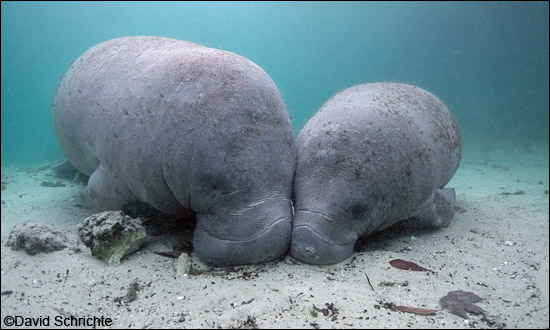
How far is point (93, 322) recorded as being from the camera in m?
2.56

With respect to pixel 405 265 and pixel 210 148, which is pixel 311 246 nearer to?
pixel 405 265

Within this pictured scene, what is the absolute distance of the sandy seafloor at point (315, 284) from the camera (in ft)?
8.35

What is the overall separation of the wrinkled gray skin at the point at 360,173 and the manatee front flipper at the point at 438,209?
0.05 ft

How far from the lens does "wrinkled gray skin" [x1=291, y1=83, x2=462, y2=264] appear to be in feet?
11.9

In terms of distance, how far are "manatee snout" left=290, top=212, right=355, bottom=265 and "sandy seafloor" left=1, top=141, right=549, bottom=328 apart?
0.10 m

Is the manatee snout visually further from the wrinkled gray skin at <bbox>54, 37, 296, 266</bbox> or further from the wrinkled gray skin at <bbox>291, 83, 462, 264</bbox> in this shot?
the wrinkled gray skin at <bbox>54, 37, 296, 266</bbox>

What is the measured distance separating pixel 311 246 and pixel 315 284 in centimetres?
46

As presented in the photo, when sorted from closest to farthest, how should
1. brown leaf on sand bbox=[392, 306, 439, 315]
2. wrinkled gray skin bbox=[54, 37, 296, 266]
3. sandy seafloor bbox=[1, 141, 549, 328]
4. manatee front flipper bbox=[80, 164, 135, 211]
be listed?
sandy seafloor bbox=[1, 141, 549, 328], brown leaf on sand bbox=[392, 306, 439, 315], wrinkled gray skin bbox=[54, 37, 296, 266], manatee front flipper bbox=[80, 164, 135, 211]

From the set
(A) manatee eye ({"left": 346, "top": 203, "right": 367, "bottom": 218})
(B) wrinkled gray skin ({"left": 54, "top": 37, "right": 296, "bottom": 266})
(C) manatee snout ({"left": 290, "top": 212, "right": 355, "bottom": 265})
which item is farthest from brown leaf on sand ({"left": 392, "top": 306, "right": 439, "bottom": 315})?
(B) wrinkled gray skin ({"left": 54, "top": 37, "right": 296, "bottom": 266})

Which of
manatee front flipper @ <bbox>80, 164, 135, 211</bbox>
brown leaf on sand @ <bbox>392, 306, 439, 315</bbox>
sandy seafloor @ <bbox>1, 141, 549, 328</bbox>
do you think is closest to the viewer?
sandy seafloor @ <bbox>1, 141, 549, 328</bbox>

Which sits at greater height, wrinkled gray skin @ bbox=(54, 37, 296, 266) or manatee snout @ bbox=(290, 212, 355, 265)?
wrinkled gray skin @ bbox=(54, 37, 296, 266)

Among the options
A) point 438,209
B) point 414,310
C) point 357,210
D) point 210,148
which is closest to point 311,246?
point 357,210

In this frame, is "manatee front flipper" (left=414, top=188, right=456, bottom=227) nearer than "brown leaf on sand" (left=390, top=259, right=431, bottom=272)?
No

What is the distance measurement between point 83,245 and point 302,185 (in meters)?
2.60
